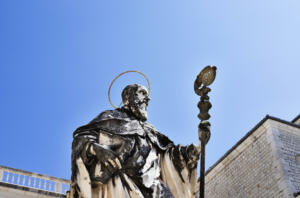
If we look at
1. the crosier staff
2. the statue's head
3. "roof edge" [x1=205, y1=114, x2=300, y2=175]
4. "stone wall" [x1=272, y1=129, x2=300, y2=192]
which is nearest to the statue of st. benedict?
the statue's head

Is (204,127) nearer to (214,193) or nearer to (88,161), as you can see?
(88,161)

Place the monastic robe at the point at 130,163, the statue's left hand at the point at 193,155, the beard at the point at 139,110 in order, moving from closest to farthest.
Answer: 1. the monastic robe at the point at 130,163
2. the statue's left hand at the point at 193,155
3. the beard at the point at 139,110

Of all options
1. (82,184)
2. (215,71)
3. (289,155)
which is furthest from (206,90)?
(289,155)

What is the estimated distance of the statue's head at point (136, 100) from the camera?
4277mm

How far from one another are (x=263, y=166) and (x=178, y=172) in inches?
543

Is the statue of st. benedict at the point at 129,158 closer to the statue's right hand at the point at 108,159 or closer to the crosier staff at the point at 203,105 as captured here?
the statue's right hand at the point at 108,159

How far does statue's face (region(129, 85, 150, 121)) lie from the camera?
427 cm

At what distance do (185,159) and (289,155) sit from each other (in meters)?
13.7

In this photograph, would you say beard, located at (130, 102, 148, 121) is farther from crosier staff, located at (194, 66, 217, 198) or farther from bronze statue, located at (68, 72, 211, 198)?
crosier staff, located at (194, 66, 217, 198)

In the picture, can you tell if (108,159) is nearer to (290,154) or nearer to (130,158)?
(130,158)

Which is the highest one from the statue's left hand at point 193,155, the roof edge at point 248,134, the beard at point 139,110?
the roof edge at point 248,134

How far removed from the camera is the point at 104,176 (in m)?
3.61

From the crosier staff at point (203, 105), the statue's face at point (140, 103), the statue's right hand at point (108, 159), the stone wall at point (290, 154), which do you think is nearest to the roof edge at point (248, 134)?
the stone wall at point (290, 154)

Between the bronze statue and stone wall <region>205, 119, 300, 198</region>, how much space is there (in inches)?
485
